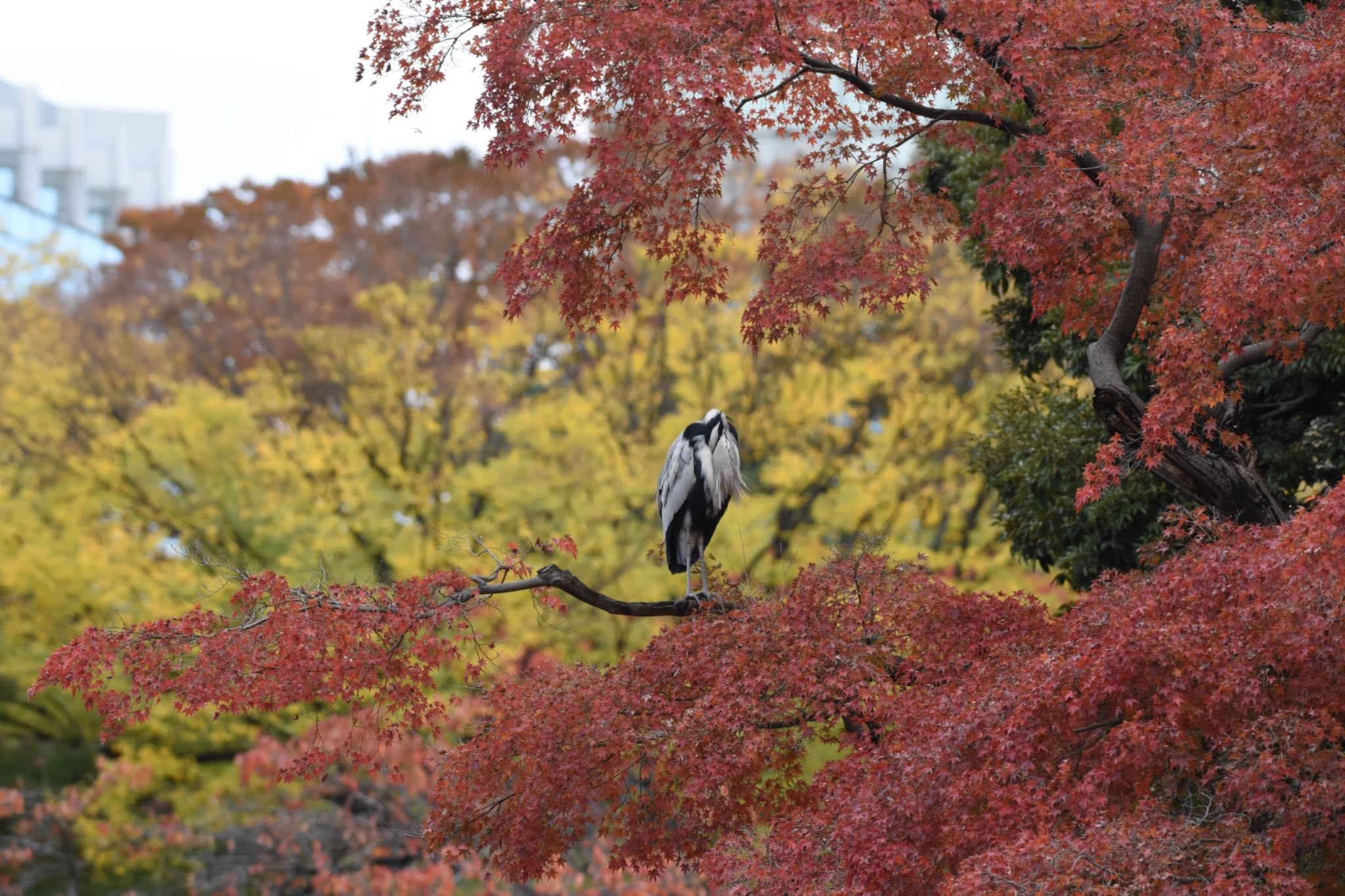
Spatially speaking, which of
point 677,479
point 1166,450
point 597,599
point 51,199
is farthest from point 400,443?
point 51,199

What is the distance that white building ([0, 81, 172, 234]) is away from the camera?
53406 millimetres

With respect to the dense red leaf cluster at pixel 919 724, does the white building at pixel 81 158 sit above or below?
above

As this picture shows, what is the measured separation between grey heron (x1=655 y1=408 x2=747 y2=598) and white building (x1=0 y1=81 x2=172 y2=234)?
4694cm

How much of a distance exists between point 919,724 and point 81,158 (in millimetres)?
58757

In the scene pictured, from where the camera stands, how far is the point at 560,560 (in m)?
16.8

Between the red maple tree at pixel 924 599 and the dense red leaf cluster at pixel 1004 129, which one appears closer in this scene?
the red maple tree at pixel 924 599

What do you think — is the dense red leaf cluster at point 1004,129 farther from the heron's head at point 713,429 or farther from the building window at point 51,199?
the building window at point 51,199

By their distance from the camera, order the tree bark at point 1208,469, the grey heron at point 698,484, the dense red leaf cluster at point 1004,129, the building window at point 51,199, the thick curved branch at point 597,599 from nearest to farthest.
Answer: the dense red leaf cluster at point 1004,129 → the tree bark at point 1208,469 → the thick curved branch at point 597,599 → the grey heron at point 698,484 → the building window at point 51,199

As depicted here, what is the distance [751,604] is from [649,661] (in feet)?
2.06

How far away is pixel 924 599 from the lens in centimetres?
718

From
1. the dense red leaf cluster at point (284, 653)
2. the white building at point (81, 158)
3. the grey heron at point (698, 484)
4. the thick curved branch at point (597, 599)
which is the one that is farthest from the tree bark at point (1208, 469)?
the white building at point (81, 158)

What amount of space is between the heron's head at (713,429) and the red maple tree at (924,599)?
80 cm

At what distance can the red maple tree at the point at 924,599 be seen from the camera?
5.28 metres

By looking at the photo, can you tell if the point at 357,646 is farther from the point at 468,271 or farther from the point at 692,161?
the point at 468,271
